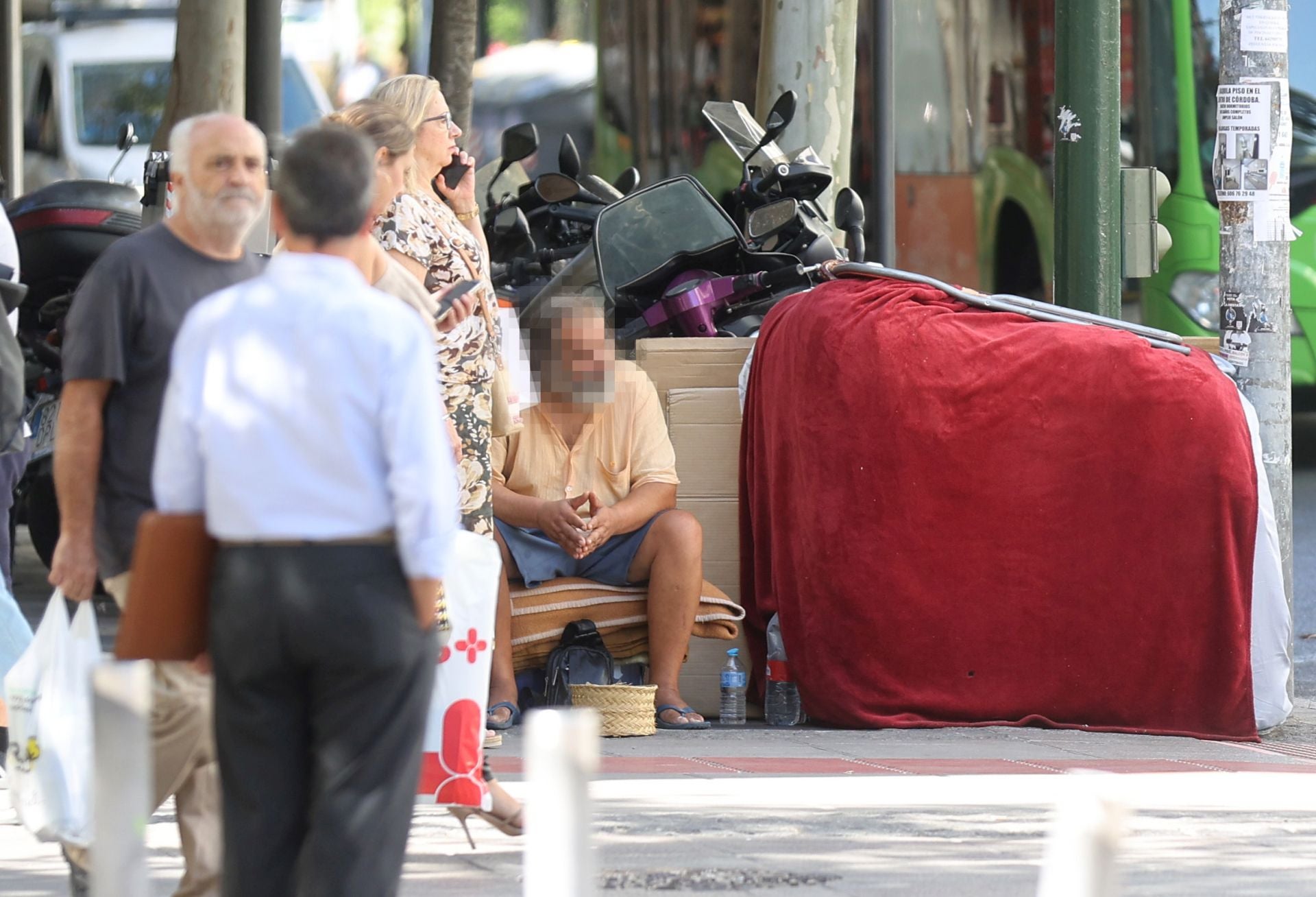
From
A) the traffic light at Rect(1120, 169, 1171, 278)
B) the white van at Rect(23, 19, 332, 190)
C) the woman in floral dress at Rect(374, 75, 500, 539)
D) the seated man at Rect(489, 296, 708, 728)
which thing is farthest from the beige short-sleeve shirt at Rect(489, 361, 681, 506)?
the white van at Rect(23, 19, 332, 190)

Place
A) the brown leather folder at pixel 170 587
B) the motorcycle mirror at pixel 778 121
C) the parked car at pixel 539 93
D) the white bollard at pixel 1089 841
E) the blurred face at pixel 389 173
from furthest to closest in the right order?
the parked car at pixel 539 93 < the motorcycle mirror at pixel 778 121 < the blurred face at pixel 389 173 < the brown leather folder at pixel 170 587 < the white bollard at pixel 1089 841

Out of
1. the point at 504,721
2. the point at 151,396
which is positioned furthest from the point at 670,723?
the point at 151,396

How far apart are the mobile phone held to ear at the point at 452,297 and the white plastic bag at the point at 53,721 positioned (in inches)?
42.6

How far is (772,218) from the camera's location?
8.65 metres

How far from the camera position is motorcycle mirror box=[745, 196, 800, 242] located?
862cm

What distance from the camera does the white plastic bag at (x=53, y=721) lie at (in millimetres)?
4238

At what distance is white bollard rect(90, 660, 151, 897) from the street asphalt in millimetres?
1407

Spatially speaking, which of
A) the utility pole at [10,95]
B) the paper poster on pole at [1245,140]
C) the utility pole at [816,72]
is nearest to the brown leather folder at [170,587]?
the paper poster on pole at [1245,140]

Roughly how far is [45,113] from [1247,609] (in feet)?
50.3

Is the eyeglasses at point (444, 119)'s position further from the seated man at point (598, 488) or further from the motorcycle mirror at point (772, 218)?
the motorcycle mirror at point (772, 218)

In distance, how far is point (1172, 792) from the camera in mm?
5691

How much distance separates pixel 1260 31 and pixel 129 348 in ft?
14.7

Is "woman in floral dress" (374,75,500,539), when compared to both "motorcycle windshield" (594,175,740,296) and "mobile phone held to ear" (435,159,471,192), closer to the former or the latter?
"mobile phone held to ear" (435,159,471,192)

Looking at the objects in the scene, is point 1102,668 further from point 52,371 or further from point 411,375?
point 52,371
